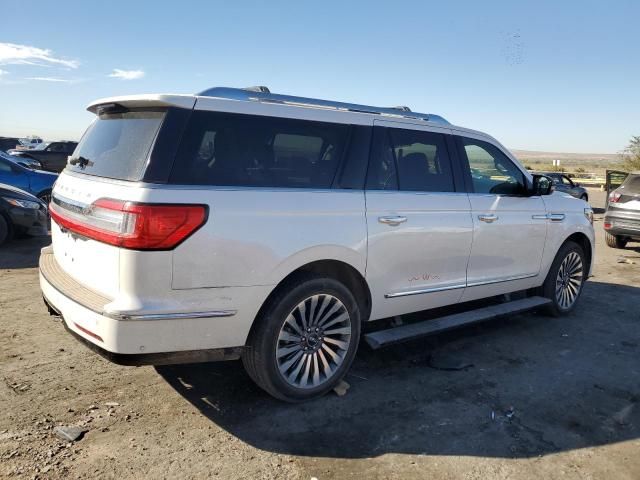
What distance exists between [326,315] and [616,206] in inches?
351

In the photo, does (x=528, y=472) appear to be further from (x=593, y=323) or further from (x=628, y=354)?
(x=593, y=323)

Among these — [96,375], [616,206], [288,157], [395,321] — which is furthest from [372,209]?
[616,206]

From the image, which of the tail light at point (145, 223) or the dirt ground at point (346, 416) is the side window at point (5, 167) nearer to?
the dirt ground at point (346, 416)

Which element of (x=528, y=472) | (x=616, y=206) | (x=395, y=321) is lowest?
(x=528, y=472)

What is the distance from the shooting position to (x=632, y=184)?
400 inches

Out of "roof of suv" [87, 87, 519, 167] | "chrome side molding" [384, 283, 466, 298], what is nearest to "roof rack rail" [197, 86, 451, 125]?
"roof of suv" [87, 87, 519, 167]

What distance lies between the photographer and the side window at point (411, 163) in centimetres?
396

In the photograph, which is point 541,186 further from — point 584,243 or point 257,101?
point 257,101

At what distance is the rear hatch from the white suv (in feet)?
0.04

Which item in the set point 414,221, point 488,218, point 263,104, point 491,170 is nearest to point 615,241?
point 491,170

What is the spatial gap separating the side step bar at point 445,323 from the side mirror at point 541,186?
1.10 meters

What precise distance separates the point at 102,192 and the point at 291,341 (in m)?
1.49

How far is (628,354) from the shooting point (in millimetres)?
4828

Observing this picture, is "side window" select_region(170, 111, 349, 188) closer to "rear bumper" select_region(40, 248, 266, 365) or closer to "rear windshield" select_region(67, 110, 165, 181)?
"rear windshield" select_region(67, 110, 165, 181)
